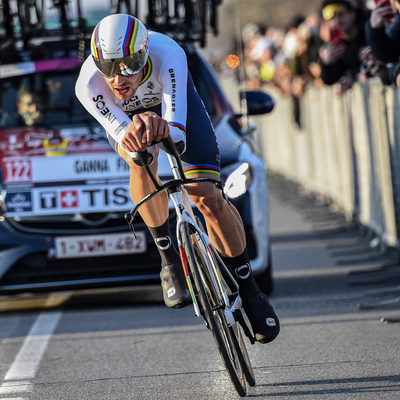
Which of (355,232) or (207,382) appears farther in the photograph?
(355,232)

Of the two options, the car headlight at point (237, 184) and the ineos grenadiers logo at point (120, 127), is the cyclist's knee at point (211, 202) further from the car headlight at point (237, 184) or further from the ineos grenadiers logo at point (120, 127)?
the ineos grenadiers logo at point (120, 127)

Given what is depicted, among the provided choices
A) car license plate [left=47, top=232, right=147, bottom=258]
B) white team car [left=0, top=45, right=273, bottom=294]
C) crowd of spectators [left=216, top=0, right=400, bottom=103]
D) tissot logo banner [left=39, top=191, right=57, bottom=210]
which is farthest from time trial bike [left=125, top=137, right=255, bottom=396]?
crowd of spectators [left=216, top=0, right=400, bottom=103]

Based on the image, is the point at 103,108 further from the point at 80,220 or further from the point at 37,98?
the point at 37,98

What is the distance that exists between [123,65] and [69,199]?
Result: 109 inches

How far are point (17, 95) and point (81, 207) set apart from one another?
1538 mm

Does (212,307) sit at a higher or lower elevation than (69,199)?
higher

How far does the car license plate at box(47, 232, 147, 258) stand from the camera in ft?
23.3

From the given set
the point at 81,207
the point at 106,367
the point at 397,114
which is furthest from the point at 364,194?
the point at 106,367

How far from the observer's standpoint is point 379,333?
5.99m

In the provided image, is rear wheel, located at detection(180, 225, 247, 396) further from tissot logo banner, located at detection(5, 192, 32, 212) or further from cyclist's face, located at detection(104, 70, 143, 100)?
tissot logo banner, located at detection(5, 192, 32, 212)

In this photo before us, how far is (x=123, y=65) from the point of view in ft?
14.7

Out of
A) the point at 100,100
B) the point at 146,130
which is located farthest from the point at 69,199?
the point at 146,130

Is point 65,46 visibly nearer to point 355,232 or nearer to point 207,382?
point 207,382

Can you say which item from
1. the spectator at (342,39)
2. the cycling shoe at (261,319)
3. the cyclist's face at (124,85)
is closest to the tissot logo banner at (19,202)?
the cyclist's face at (124,85)
